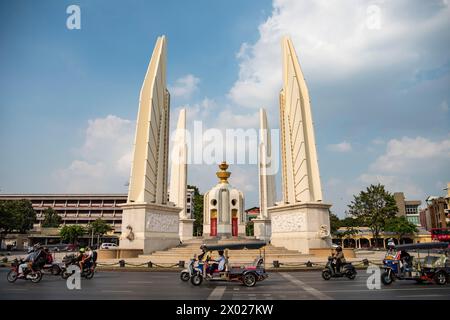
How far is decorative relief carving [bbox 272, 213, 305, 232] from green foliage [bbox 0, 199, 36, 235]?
4080cm

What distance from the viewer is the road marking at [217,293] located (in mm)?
9141

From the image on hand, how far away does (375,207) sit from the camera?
1805 inches

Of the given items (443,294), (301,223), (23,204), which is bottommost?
(443,294)

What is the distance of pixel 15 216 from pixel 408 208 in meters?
75.1

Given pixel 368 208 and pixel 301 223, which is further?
pixel 368 208

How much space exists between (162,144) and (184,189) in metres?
10.3

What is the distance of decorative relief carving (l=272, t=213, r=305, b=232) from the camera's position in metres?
24.2

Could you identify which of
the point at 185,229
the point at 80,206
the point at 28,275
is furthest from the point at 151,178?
the point at 80,206

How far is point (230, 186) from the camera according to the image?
137 feet

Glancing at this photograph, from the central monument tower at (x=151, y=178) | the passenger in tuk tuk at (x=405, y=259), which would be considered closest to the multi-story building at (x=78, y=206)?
the central monument tower at (x=151, y=178)

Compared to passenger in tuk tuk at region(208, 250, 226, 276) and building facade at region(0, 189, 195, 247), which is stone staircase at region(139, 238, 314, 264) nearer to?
passenger in tuk tuk at region(208, 250, 226, 276)

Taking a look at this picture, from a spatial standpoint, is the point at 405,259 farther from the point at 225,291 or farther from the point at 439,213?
the point at 439,213
